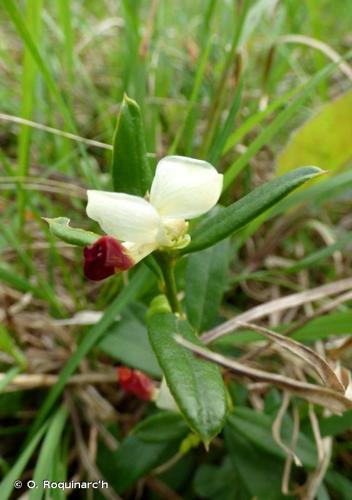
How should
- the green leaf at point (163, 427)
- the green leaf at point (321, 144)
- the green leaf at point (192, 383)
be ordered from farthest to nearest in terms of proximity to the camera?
the green leaf at point (321, 144) → the green leaf at point (163, 427) → the green leaf at point (192, 383)

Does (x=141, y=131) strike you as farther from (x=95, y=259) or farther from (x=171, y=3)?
(x=171, y=3)

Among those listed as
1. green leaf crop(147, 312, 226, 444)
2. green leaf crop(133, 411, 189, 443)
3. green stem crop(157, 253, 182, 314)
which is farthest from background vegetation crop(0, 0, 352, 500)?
green leaf crop(147, 312, 226, 444)

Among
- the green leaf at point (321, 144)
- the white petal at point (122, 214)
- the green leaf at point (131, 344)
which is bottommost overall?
the green leaf at point (131, 344)

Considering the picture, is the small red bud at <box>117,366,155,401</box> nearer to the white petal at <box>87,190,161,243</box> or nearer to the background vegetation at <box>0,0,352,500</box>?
the background vegetation at <box>0,0,352,500</box>

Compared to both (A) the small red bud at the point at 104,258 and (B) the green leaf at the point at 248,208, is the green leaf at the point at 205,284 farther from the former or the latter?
(A) the small red bud at the point at 104,258

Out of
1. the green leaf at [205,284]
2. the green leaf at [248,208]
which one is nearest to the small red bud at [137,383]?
the green leaf at [205,284]

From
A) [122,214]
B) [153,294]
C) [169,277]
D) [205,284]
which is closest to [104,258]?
[122,214]
